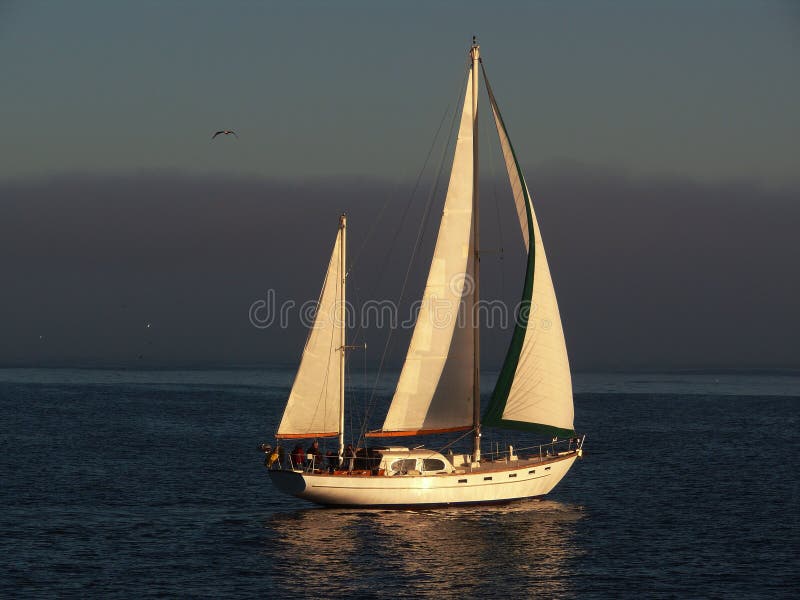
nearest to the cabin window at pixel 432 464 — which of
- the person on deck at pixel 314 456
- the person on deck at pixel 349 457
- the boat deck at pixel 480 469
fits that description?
the boat deck at pixel 480 469

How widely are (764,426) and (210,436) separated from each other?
52.9 meters

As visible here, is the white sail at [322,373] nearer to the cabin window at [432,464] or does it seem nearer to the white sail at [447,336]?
the white sail at [447,336]

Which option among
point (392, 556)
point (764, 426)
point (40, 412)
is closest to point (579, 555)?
point (392, 556)

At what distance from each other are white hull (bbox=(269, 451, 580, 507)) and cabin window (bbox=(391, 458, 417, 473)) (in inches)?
22.4

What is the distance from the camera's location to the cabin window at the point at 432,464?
4569cm

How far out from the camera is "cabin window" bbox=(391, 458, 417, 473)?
45.5 metres

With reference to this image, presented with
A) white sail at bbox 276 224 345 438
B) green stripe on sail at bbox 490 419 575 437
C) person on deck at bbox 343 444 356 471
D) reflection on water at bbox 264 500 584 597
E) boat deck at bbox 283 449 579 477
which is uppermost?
white sail at bbox 276 224 345 438

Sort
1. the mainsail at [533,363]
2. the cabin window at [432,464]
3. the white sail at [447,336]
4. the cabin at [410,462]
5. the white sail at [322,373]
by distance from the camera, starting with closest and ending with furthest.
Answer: the cabin at [410,462], the cabin window at [432,464], the white sail at [322,373], the white sail at [447,336], the mainsail at [533,363]

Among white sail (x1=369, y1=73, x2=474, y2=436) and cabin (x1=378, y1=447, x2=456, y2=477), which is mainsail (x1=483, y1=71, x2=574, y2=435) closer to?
white sail (x1=369, y1=73, x2=474, y2=436)

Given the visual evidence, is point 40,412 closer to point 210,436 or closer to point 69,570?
point 210,436

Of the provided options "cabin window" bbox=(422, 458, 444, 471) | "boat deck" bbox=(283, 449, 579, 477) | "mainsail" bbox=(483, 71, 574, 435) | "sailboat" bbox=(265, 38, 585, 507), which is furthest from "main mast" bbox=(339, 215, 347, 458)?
"mainsail" bbox=(483, 71, 574, 435)

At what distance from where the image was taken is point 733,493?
186 feet

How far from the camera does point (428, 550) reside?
133ft

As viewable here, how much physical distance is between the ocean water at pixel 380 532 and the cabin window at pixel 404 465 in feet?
6.86
